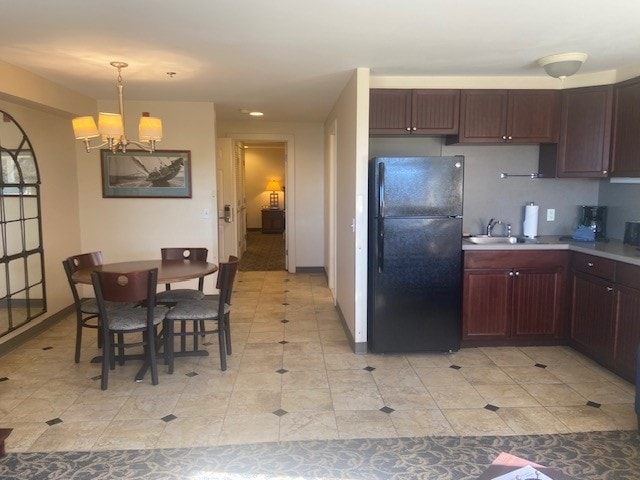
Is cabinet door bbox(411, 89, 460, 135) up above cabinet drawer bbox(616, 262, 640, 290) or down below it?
above

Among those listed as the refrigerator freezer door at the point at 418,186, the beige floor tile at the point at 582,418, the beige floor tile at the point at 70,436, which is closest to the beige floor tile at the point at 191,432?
the beige floor tile at the point at 70,436

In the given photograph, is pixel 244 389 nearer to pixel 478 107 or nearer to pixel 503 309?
A: pixel 503 309

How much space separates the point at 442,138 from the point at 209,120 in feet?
8.56

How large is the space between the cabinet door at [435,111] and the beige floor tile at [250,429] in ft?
8.63

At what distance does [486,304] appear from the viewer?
3975 millimetres

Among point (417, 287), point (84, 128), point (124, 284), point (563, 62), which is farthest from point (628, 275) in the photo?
point (84, 128)

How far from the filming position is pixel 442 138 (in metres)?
4.45

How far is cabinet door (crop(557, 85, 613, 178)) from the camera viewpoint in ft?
13.0

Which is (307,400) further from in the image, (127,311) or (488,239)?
(488,239)

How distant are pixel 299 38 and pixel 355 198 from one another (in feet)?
4.50

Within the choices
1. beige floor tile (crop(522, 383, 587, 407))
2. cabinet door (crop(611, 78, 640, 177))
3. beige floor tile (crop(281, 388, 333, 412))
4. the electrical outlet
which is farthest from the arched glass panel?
cabinet door (crop(611, 78, 640, 177))

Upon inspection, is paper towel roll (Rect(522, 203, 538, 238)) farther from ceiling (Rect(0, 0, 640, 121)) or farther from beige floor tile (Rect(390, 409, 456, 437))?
beige floor tile (Rect(390, 409, 456, 437))

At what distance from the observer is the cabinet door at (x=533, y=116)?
4070 millimetres

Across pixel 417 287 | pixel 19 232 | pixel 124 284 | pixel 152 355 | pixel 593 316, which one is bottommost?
pixel 152 355
